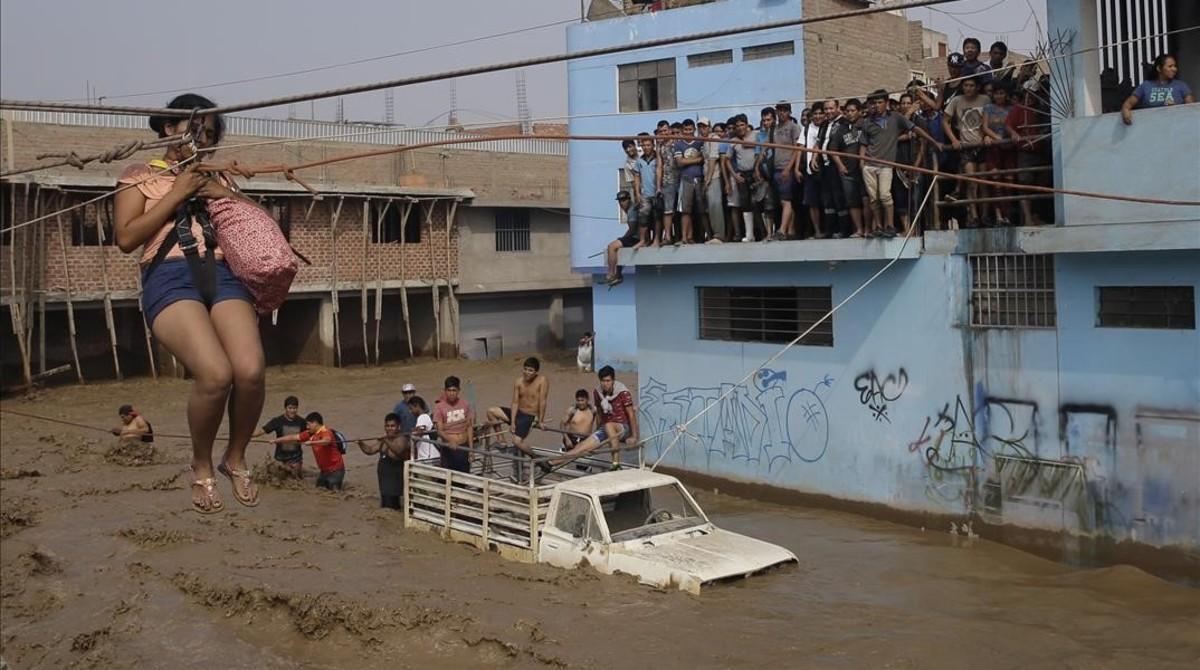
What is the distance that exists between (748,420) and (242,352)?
11821 millimetres

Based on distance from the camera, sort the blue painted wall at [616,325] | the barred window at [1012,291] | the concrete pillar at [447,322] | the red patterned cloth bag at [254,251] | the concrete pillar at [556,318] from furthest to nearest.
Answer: the concrete pillar at [556,318], the concrete pillar at [447,322], the blue painted wall at [616,325], the barred window at [1012,291], the red patterned cloth bag at [254,251]

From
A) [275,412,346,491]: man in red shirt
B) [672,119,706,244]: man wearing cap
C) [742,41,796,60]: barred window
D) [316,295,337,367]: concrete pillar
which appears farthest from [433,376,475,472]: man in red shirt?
[316,295,337,367]: concrete pillar

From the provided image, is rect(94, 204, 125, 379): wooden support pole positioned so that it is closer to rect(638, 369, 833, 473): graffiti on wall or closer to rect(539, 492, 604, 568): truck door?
rect(638, 369, 833, 473): graffiti on wall

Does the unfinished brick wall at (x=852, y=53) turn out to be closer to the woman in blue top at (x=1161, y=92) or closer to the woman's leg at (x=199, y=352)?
the woman in blue top at (x=1161, y=92)

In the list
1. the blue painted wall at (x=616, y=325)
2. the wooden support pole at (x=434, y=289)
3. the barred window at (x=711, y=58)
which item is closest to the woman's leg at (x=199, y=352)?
the barred window at (x=711, y=58)

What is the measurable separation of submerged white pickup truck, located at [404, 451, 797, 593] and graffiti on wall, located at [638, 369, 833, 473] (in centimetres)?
369

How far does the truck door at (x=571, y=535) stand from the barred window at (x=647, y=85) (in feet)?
57.3

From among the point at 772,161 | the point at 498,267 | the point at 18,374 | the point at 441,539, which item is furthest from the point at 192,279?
the point at 498,267

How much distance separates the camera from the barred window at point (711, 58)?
26953mm

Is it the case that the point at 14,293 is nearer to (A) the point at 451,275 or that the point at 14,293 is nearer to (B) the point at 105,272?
(B) the point at 105,272

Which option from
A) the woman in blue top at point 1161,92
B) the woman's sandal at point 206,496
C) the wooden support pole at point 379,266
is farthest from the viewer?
the wooden support pole at point 379,266

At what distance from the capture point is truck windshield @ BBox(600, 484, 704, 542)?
11.7 meters

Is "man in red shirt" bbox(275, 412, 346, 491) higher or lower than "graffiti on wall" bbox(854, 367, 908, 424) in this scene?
lower

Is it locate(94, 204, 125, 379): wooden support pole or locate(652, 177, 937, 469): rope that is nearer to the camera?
locate(652, 177, 937, 469): rope
